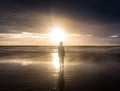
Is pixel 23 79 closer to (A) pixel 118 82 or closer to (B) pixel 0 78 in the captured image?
(B) pixel 0 78

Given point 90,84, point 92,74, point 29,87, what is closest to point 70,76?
point 92,74

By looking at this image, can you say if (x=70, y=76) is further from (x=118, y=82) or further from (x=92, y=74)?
(x=118, y=82)

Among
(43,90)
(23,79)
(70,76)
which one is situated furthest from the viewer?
(70,76)

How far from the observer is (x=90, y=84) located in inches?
1073

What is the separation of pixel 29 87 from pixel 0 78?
6.55 m

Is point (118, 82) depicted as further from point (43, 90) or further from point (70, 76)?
point (43, 90)

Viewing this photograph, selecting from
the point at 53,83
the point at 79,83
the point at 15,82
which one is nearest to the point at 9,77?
the point at 15,82

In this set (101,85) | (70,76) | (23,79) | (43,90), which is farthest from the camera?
(70,76)

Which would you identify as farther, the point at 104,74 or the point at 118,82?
the point at 104,74

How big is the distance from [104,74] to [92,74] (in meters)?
1.47

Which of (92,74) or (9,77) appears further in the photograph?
(92,74)

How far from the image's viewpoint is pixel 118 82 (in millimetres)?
28266

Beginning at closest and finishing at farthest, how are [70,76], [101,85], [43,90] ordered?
1. [43,90]
2. [101,85]
3. [70,76]

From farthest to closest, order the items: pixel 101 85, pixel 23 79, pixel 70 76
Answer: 1. pixel 70 76
2. pixel 23 79
3. pixel 101 85
